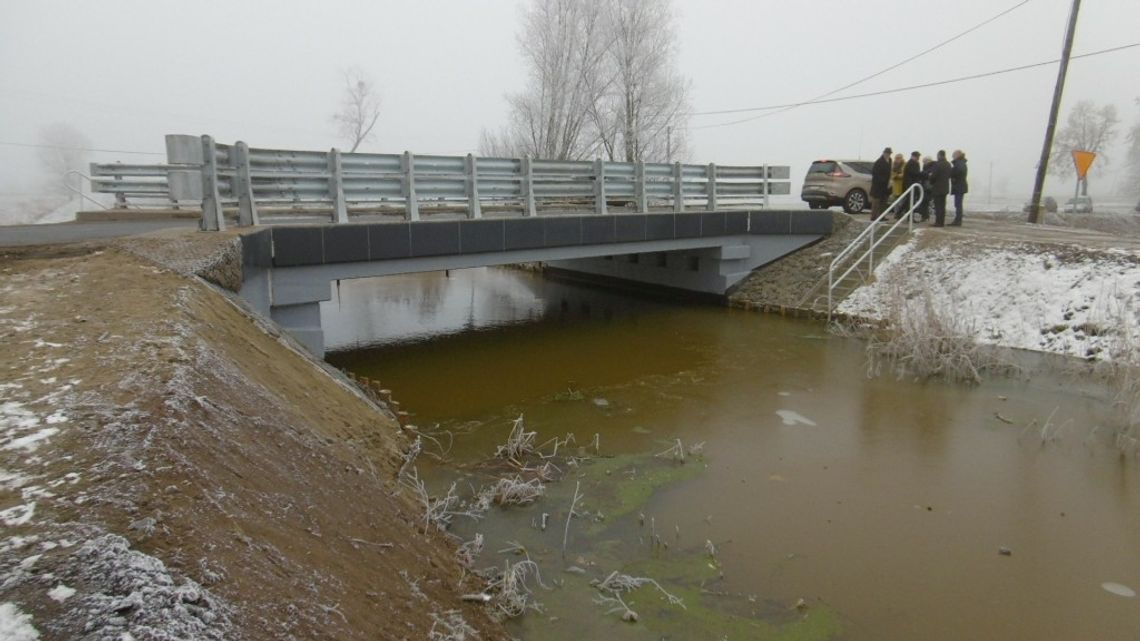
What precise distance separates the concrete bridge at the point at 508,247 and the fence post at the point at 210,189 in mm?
548

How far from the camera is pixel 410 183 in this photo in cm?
1069

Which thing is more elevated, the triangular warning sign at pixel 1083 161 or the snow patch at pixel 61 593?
the triangular warning sign at pixel 1083 161

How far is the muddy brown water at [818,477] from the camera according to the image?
460 centimetres

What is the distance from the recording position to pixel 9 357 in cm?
389

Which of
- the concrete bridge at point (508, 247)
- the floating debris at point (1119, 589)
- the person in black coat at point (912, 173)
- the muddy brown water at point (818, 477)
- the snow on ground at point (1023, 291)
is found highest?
the person in black coat at point (912, 173)

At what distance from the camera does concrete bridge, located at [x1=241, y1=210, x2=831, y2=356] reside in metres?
9.47

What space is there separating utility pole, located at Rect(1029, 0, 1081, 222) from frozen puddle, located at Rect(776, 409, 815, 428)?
46.2 ft

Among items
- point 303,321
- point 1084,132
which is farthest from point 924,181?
point 1084,132

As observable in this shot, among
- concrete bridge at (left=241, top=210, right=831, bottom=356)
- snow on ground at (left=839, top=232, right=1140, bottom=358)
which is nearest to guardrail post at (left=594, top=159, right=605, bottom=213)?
concrete bridge at (left=241, top=210, right=831, bottom=356)

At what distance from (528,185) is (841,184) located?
10.6m

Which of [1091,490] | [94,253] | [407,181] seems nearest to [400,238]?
[407,181]

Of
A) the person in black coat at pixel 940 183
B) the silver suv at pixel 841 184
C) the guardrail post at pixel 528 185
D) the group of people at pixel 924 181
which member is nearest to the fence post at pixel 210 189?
the guardrail post at pixel 528 185

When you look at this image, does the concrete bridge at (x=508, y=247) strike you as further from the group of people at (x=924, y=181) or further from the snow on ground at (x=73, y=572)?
the snow on ground at (x=73, y=572)

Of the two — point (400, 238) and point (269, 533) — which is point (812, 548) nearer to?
point (269, 533)
